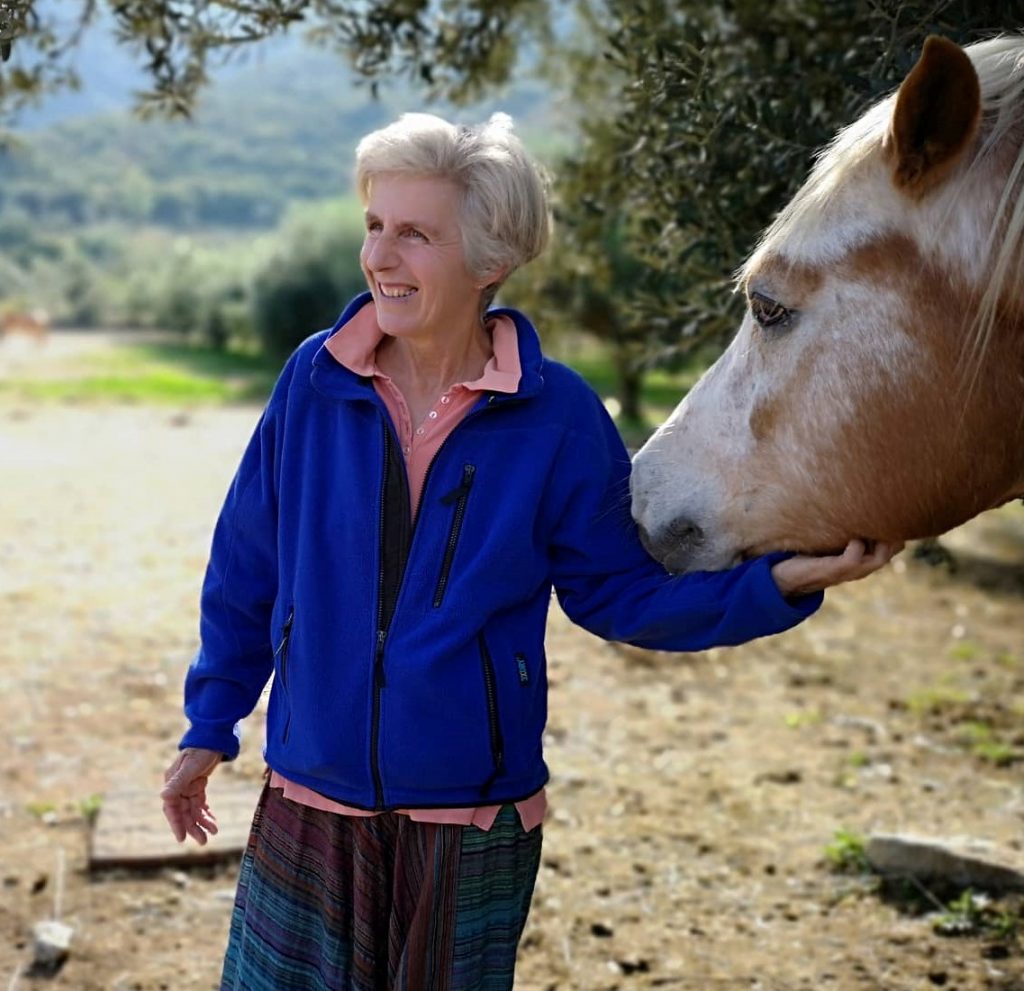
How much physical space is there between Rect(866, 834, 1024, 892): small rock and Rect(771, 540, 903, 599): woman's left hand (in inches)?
78.8

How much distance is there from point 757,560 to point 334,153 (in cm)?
8938

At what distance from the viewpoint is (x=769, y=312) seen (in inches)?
73.0

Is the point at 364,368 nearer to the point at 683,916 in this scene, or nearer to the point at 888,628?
the point at 683,916

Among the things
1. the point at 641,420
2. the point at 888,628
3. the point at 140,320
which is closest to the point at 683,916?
the point at 888,628

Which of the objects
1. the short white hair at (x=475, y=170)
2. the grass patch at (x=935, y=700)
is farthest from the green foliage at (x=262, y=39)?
the grass patch at (x=935, y=700)

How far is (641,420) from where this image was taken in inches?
559

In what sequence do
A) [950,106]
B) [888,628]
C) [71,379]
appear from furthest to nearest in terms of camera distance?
[71,379], [888,628], [950,106]

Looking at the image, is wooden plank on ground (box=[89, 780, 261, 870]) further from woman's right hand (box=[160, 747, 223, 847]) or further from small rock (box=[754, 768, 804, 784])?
small rock (box=[754, 768, 804, 784])

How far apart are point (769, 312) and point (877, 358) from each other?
7.1 inches

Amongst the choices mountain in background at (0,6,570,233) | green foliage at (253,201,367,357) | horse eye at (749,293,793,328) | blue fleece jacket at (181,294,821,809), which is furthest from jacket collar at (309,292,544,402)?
mountain in background at (0,6,570,233)

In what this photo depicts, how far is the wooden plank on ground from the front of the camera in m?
3.71

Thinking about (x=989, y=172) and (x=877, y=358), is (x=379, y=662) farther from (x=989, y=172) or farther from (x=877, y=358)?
(x=989, y=172)

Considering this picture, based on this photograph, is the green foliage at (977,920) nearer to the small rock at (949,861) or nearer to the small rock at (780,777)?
the small rock at (949,861)

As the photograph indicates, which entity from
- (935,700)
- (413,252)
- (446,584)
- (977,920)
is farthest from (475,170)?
(935,700)
